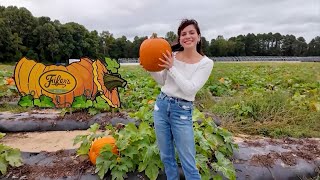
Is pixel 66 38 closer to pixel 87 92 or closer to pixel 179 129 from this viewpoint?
pixel 87 92

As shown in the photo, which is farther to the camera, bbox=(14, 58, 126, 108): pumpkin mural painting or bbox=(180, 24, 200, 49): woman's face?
bbox=(14, 58, 126, 108): pumpkin mural painting

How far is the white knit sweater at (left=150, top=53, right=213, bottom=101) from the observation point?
2.58 meters

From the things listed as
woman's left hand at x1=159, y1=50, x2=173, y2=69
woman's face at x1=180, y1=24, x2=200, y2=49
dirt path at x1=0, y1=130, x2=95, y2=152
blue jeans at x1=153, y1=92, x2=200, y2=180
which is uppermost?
woman's face at x1=180, y1=24, x2=200, y2=49

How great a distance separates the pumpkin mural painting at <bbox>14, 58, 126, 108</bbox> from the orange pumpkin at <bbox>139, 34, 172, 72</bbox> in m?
3.90

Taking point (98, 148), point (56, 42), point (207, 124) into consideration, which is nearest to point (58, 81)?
point (98, 148)

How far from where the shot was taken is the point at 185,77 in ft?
8.82

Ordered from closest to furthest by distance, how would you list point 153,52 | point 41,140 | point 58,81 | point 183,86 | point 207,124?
point 183,86
point 153,52
point 207,124
point 41,140
point 58,81

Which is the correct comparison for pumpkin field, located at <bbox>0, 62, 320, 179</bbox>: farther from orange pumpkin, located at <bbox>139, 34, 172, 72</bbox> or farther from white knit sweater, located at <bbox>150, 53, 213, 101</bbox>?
orange pumpkin, located at <bbox>139, 34, 172, 72</bbox>

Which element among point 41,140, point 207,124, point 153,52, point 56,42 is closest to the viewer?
point 153,52

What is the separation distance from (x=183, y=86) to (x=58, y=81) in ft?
15.1

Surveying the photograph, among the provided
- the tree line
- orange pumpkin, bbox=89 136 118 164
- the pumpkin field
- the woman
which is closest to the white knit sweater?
the woman

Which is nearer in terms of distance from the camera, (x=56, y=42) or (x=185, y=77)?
(x=185, y=77)

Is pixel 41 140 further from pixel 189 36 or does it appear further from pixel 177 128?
pixel 189 36

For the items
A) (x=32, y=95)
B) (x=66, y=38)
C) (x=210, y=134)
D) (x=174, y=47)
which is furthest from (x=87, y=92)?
(x=66, y=38)
